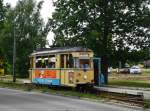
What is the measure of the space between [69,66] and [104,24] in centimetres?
1472

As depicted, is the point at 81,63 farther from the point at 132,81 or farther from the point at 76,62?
the point at 132,81

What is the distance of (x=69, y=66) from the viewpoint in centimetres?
3341

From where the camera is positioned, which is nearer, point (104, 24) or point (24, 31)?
point (104, 24)

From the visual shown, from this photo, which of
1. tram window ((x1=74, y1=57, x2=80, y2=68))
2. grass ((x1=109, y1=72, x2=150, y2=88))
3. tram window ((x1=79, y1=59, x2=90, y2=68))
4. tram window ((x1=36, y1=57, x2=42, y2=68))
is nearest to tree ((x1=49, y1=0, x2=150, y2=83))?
grass ((x1=109, y1=72, x2=150, y2=88))

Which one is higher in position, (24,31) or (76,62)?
(24,31)

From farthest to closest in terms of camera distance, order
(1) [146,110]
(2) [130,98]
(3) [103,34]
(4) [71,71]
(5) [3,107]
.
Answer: (3) [103,34] → (4) [71,71] → (2) [130,98] → (5) [3,107] → (1) [146,110]

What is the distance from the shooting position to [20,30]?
6419 cm

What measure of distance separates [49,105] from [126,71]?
244ft

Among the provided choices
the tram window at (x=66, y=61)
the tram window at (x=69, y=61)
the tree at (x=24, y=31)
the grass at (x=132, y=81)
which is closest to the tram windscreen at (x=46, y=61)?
the tram window at (x=66, y=61)

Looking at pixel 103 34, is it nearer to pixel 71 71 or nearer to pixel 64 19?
pixel 64 19

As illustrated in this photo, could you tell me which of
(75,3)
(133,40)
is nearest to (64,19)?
(75,3)

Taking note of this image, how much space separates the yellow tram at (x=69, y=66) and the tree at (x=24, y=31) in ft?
90.0

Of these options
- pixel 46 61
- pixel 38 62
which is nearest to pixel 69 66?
pixel 46 61

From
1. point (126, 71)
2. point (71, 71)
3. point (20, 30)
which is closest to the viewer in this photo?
point (71, 71)
